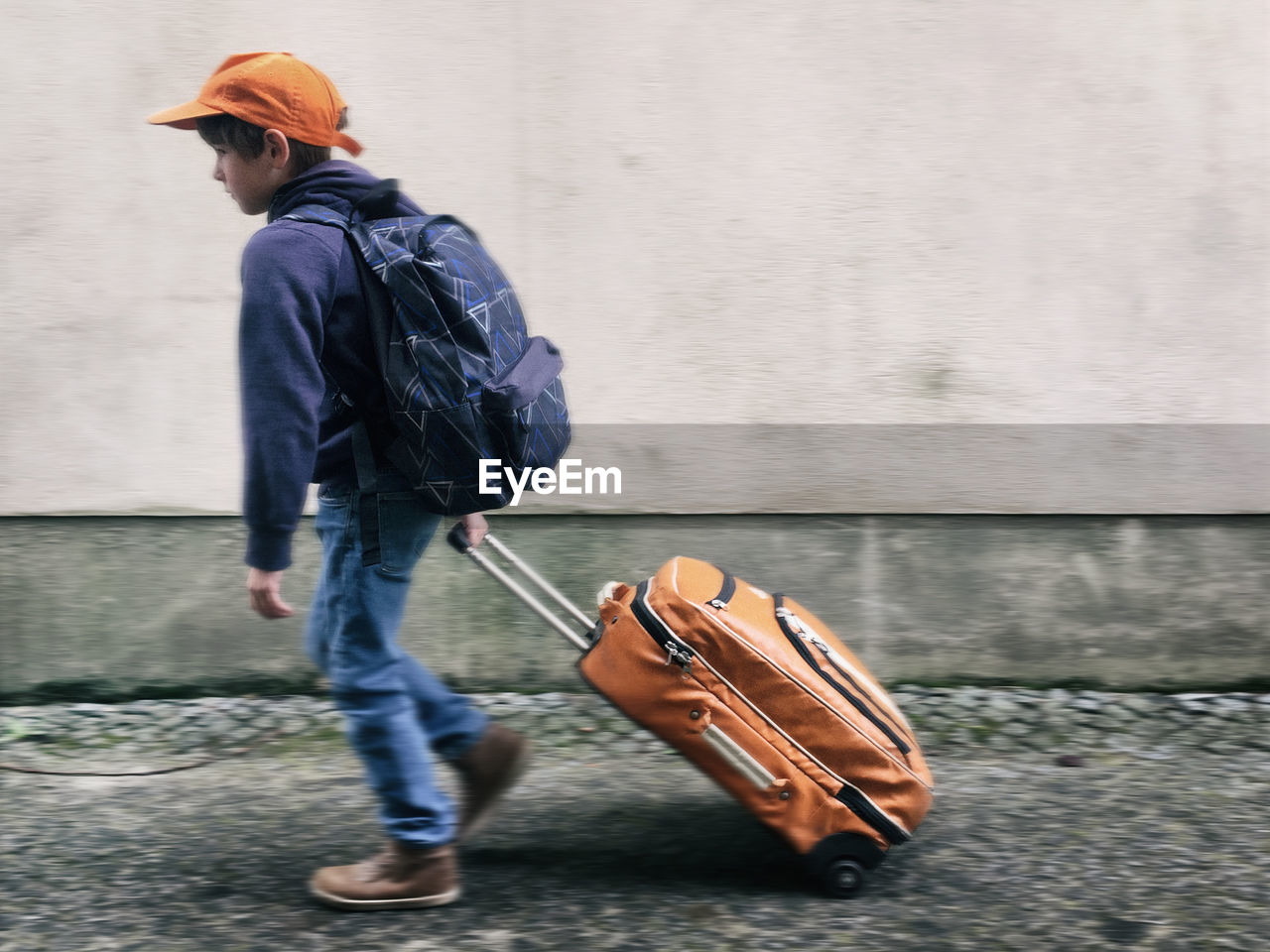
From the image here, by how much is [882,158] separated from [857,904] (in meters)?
2.43

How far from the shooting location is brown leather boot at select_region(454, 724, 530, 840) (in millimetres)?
3076

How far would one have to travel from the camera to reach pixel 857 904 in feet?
9.30

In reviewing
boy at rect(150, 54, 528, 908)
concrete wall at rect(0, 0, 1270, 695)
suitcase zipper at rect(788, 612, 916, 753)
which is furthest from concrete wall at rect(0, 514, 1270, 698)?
boy at rect(150, 54, 528, 908)

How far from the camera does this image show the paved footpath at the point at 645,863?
270cm

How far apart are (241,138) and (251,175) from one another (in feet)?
0.25

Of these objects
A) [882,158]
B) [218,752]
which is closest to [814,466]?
[882,158]

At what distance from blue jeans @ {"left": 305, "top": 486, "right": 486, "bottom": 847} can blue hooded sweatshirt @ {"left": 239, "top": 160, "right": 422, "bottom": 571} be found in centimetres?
17

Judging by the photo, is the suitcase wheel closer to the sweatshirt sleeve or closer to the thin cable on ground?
the sweatshirt sleeve

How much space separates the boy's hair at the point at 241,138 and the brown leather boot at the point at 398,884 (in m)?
1.46

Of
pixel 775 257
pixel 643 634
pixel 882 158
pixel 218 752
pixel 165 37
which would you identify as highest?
pixel 165 37

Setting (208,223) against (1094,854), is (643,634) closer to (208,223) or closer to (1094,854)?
(1094,854)

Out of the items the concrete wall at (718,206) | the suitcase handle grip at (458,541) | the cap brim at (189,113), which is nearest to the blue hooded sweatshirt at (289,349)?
the cap brim at (189,113)

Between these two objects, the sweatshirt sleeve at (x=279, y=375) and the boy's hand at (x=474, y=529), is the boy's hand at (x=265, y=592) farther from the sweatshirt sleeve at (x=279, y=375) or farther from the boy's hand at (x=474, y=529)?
the boy's hand at (x=474, y=529)

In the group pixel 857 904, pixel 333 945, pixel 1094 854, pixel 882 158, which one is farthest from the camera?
pixel 882 158
